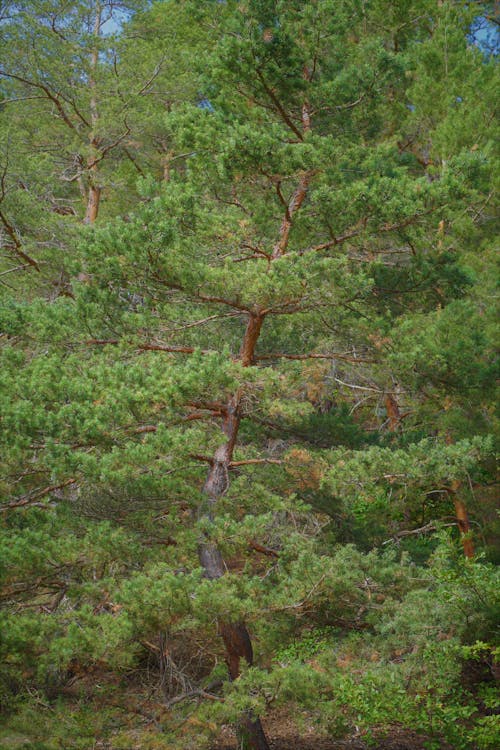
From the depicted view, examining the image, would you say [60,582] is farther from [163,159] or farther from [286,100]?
[163,159]

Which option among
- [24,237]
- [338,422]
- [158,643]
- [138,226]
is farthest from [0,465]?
[24,237]

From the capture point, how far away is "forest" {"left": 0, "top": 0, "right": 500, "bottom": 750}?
583 centimetres

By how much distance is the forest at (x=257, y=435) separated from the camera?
230 inches

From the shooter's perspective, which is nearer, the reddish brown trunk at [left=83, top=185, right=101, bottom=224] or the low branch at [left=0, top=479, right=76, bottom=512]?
the low branch at [left=0, top=479, right=76, bottom=512]

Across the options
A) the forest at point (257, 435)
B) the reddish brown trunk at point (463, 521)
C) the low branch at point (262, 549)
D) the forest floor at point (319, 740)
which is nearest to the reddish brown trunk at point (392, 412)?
the reddish brown trunk at point (463, 521)

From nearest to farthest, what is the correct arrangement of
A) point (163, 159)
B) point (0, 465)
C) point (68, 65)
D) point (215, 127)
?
point (0, 465), point (215, 127), point (68, 65), point (163, 159)

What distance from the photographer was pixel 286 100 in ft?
25.4

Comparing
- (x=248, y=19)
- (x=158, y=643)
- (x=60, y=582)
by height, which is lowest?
(x=158, y=643)

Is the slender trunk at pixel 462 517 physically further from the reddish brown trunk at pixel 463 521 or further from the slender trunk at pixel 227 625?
the slender trunk at pixel 227 625

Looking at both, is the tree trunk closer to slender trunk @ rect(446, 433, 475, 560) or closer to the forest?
the forest

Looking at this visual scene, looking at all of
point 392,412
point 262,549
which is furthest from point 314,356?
point 392,412

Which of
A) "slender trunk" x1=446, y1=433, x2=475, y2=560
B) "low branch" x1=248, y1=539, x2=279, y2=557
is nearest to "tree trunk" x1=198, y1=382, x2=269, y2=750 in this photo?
"low branch" x1=248, y1=539, x2=279, y2=557

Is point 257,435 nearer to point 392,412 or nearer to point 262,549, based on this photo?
point 262,549

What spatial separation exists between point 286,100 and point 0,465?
5.13 metres
